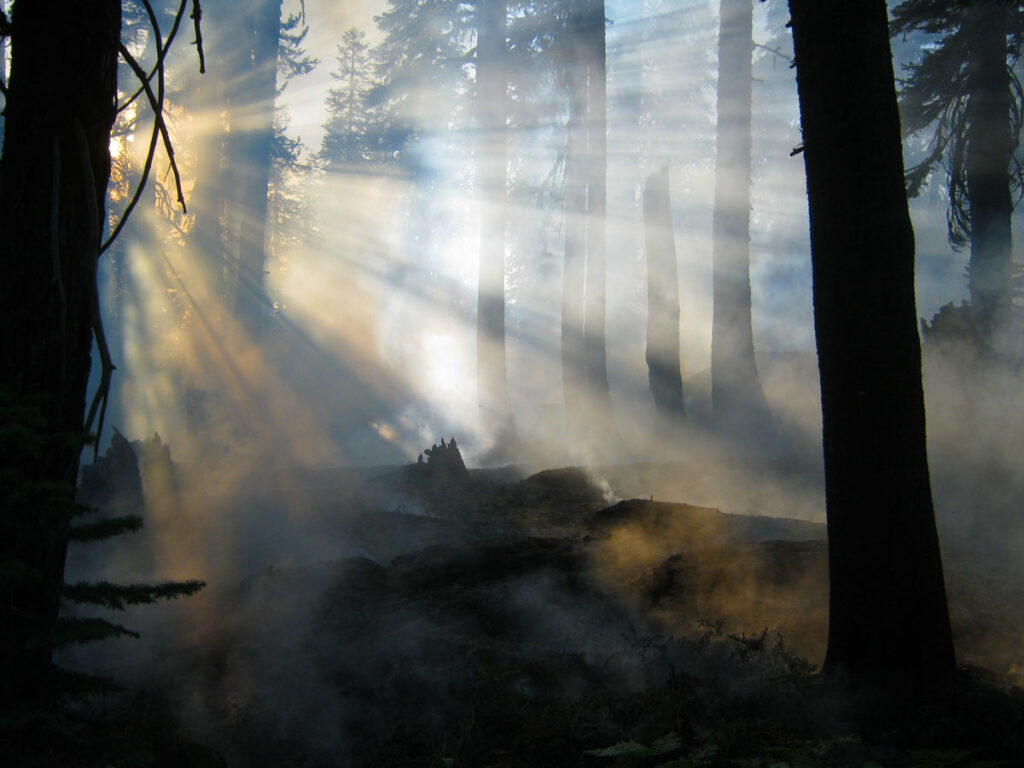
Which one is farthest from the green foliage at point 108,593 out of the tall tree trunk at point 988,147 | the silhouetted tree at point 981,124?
the tall tree trunk at point 988,147

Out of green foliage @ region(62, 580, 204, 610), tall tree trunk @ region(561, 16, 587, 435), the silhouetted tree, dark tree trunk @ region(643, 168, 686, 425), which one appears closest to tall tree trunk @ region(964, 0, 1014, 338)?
the silhouetted tree

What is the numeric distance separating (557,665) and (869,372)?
8.00 feet

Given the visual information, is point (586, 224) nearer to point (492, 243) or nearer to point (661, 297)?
point (492, 243)

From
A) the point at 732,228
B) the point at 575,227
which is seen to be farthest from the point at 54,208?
the point at 575,227

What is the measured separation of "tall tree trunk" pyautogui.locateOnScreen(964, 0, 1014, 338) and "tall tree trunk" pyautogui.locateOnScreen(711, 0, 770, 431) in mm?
4189

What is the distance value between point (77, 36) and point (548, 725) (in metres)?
3.78

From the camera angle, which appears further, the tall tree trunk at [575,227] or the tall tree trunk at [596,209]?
the tall tree trunk at [575,227]

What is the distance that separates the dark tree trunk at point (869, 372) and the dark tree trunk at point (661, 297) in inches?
489

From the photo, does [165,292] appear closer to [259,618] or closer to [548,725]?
Result: [259,618]

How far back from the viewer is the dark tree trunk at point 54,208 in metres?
2.90

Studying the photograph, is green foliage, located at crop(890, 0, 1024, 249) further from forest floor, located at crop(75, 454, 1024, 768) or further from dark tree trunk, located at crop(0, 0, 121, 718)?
dark tree trunk, located at crop(0, 0, 121, 718)

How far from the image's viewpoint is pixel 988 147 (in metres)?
13.0

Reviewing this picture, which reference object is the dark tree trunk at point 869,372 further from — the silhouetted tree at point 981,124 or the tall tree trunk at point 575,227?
the tall tree trunk at point 575,227

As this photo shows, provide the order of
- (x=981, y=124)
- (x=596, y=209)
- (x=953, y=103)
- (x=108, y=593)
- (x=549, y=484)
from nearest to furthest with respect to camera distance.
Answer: (x=108, y=593)
(x=549, y=484)
(x=981, y=124)
(x=953, y=103)
(x=596, y=209)
